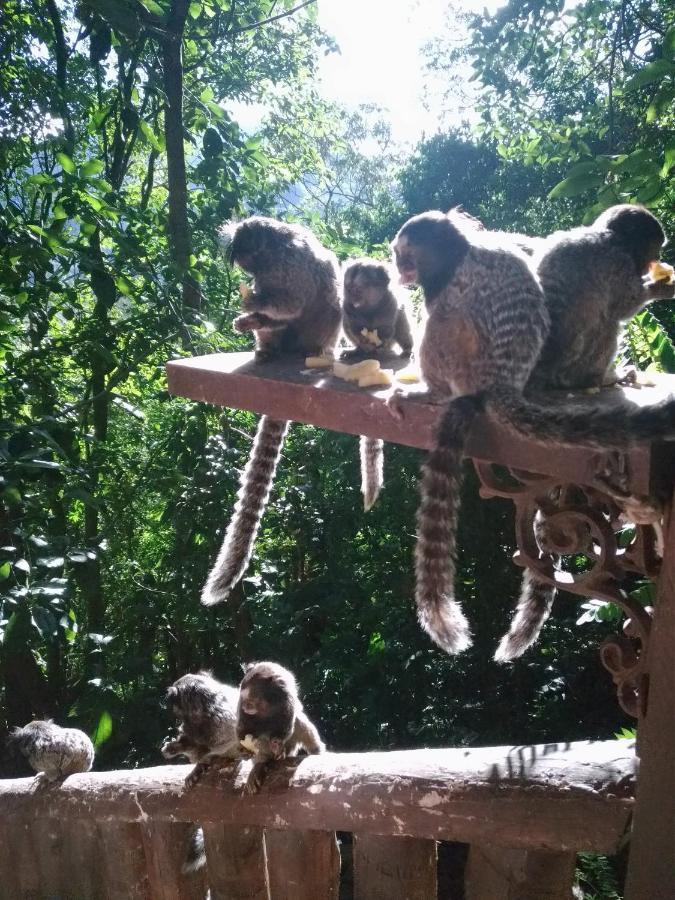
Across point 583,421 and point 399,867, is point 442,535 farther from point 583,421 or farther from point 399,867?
point 399,867

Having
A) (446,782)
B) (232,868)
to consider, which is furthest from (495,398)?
(232,868)

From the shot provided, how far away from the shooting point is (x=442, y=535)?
68.9 inches

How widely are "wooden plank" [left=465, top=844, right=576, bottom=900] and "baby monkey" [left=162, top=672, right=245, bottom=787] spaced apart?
108cm

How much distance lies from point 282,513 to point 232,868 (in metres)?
3.68

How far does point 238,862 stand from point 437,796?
642mm

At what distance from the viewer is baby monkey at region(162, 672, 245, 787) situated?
2.70m

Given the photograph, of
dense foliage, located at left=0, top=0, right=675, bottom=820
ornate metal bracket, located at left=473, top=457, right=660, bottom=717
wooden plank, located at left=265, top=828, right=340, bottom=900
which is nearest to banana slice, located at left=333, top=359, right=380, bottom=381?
ornate metal bracket, located at left=473, top=457, right=660, bottom=717

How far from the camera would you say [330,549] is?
557 cm

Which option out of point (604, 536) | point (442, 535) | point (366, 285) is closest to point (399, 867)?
point (442, 535)

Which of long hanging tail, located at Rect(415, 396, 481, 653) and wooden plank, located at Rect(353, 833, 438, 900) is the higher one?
long hanging tail, located at Rect(415, 396, 481, 653)

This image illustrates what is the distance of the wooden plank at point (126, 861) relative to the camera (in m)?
2.16

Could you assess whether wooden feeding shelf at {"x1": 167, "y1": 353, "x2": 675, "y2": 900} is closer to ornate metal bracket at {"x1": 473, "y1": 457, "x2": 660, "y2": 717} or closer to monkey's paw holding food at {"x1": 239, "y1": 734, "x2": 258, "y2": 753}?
ornate metal bracket at {"x1": 473, "y1": 457, "x2": 660, "y2": 717}

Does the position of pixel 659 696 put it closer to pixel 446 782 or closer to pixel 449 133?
pixel 446 782

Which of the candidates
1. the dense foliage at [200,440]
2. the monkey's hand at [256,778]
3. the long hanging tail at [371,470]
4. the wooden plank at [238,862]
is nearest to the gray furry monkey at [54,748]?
the dense foliage at [200,440]
